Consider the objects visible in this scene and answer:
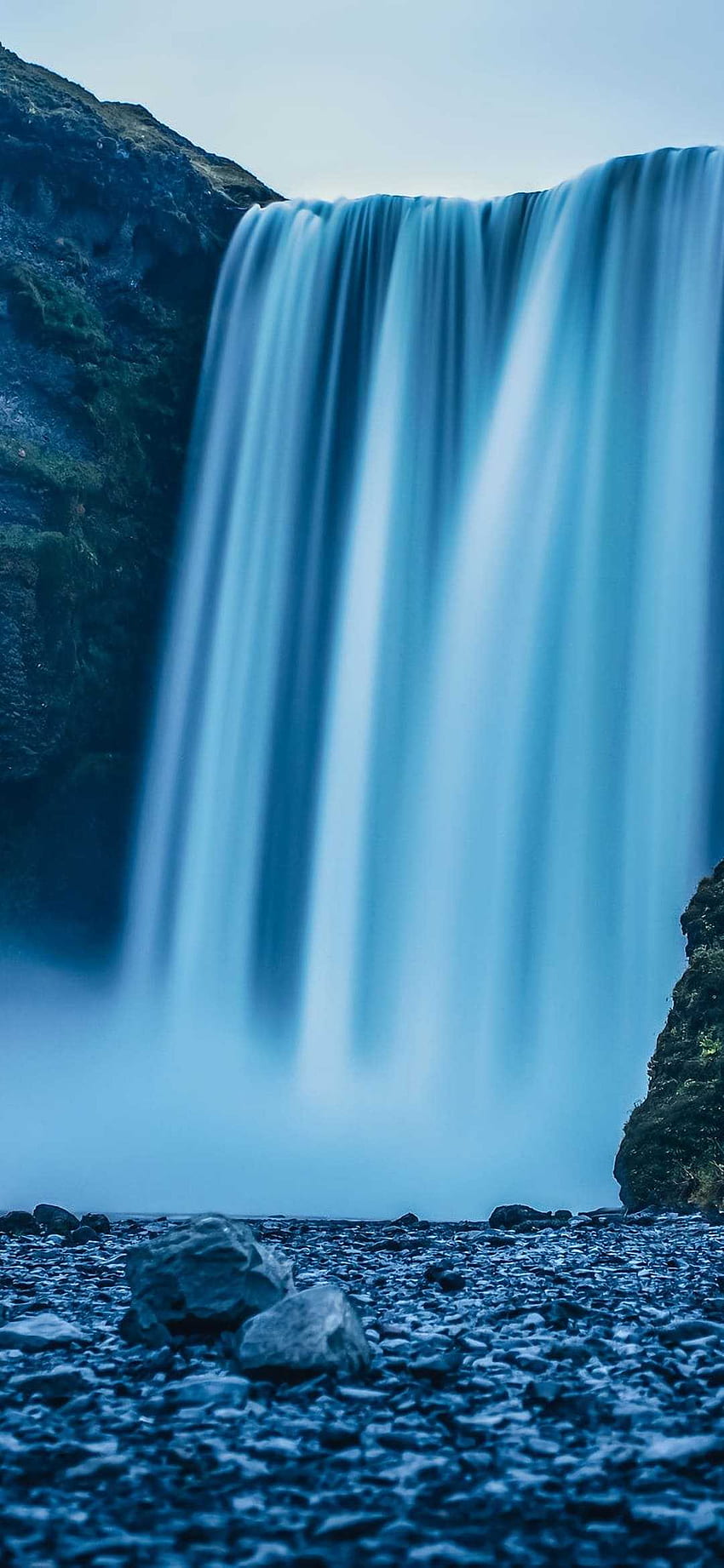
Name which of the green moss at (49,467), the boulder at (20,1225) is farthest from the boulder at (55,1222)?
the green moss at (49,467)

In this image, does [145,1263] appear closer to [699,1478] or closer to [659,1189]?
[699,1478]

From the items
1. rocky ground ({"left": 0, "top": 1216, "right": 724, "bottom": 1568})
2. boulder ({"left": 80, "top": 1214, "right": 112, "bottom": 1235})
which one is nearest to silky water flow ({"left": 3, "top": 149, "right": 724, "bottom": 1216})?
boulder ({"left": 80, "top": 1214, "right": 112, "bottom": 1235})

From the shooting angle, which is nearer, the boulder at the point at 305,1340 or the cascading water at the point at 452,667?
the boulder at the point at 305,1340

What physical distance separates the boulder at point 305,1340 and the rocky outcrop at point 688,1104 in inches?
313

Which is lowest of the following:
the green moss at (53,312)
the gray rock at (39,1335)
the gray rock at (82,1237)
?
the gray rock at (82,1237)

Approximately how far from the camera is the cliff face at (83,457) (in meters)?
21.3

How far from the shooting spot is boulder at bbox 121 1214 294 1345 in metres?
5.16

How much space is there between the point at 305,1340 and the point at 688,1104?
29.7 feet

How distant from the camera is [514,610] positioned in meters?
20.0

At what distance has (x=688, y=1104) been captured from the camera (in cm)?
1262

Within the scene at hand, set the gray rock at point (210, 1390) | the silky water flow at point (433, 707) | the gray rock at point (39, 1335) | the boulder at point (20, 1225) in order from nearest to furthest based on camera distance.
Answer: the gray rock at point (210, 1390), the gray rock at point (39, 1335), the boulder at point (20, 1225), the silky water flow at point (433, 707)

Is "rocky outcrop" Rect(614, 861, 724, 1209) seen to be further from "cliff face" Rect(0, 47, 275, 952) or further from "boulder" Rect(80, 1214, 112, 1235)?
"cliff face" Rect(0, 47, 275, 952)

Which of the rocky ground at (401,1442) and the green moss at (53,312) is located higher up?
the green moss at (53,312)

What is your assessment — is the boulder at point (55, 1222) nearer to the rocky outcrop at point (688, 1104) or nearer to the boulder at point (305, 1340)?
the boulder at point (305, 1340)
